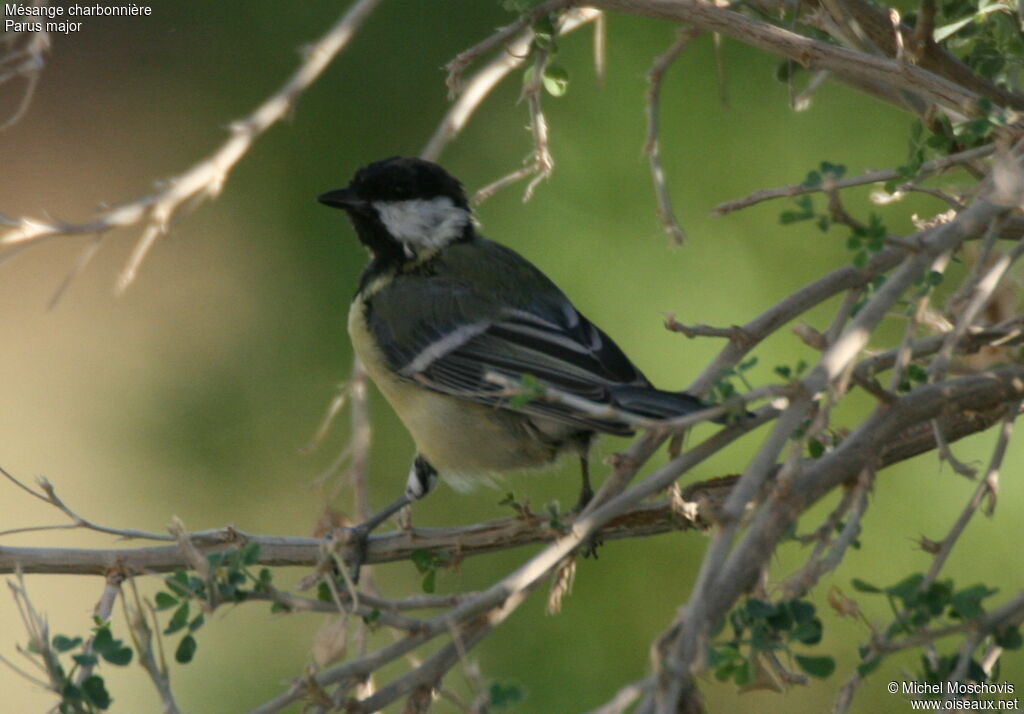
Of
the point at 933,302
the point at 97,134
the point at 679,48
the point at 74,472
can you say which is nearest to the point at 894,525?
the point at 933,302

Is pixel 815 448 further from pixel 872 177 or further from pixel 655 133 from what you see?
pixel 655 133

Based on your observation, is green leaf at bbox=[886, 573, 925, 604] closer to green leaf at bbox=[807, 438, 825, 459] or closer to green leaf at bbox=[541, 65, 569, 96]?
green leaf at bbox=[807, 438, 825, 459]

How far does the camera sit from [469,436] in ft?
8.32

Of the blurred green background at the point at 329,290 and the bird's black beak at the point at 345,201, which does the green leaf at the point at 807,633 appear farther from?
the bird's black beak at the point at 345,201

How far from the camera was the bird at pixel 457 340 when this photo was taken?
2.44m

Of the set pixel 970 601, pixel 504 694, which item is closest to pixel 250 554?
pixel 504 694

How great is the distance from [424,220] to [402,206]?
7 centimetres

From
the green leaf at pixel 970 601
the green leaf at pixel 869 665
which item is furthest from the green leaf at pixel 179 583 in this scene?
the green leaf at pixel 970 601

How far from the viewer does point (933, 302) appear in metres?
2.84

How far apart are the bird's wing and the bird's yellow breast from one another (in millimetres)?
41

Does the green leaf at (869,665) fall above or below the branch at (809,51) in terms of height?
below

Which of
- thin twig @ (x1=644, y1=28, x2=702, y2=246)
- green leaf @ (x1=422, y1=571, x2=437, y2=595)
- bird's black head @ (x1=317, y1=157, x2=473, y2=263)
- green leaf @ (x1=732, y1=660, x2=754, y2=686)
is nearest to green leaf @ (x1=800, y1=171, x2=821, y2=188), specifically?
thin twig @ (x1=644, y1=28, x2=702, y2=246)

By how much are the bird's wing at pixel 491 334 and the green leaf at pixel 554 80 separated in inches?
21.0

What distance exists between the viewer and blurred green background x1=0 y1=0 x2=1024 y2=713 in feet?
10.0
